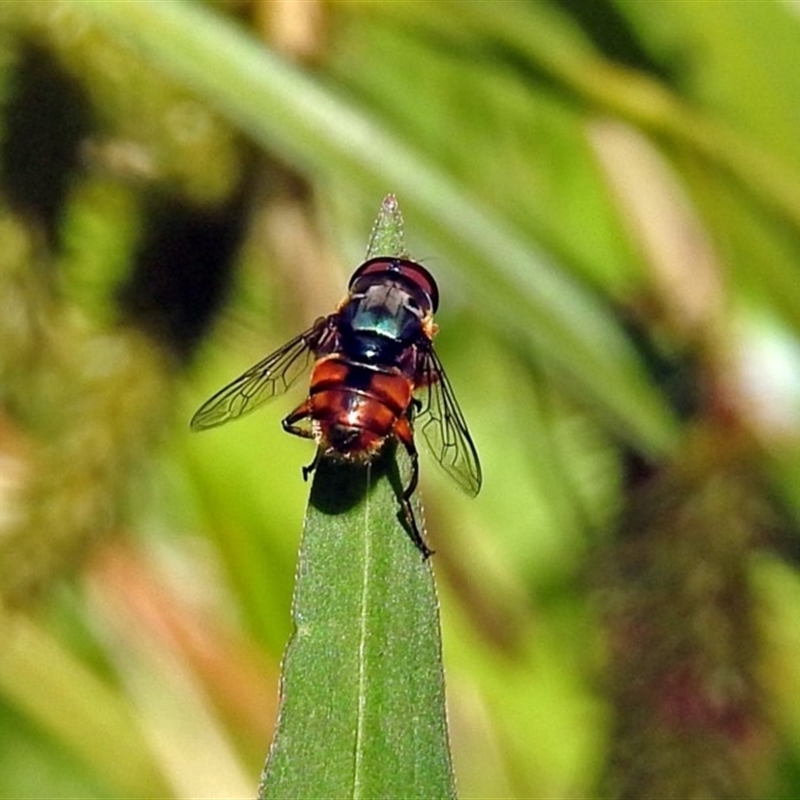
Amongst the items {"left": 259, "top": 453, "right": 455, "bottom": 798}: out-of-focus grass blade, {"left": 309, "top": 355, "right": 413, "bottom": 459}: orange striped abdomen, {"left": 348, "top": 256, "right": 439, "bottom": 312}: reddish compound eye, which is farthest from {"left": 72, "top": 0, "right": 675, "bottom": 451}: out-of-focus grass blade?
{"left": 259, "top": 453, "right": 455, "bottom": 798}: out-of-focus grass blade

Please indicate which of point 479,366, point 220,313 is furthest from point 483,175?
point 220,313

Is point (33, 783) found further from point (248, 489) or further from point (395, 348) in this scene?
point (395, 348)

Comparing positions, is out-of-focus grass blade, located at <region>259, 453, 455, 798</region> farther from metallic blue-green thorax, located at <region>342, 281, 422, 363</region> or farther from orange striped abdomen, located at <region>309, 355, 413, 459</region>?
metallic blue-green thorax, located at <region>342, 281, 422, 363</region>

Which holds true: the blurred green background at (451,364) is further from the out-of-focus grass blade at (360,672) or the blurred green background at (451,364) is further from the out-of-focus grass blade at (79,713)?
the out-of-focus grass blade at (360,672)

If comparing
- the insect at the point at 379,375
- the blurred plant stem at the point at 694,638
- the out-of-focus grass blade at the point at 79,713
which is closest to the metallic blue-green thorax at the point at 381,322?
the insect at the point at 379,375

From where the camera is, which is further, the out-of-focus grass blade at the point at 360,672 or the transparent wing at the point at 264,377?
the transparent wing at the point at 264,377

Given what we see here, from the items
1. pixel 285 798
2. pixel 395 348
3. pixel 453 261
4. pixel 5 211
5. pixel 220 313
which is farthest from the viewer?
pixel 220 313
